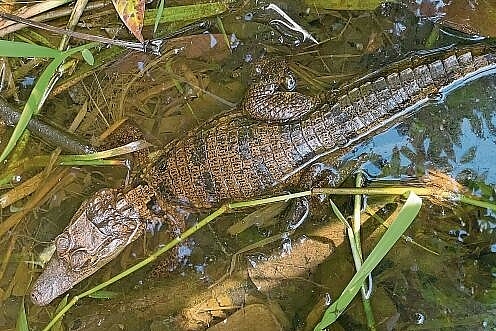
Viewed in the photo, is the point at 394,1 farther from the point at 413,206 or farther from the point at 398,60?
the point at 413,206

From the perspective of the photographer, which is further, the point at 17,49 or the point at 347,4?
the point at 347,4

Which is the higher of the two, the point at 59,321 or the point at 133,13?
the point at 133,13

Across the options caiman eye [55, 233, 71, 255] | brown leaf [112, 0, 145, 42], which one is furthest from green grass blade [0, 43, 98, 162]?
caiman eye [55, 233, 71, 255]

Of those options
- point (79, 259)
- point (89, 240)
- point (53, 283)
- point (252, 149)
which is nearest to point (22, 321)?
point (53, 283)

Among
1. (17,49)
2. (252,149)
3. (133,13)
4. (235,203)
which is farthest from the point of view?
(252,149)

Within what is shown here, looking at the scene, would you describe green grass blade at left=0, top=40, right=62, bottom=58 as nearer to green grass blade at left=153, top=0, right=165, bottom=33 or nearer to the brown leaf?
the brown leaf

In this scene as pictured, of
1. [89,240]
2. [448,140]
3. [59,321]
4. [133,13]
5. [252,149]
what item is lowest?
[59,321]

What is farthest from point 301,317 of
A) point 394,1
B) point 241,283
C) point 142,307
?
point 394,1

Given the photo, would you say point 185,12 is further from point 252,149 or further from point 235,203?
point 235,203
